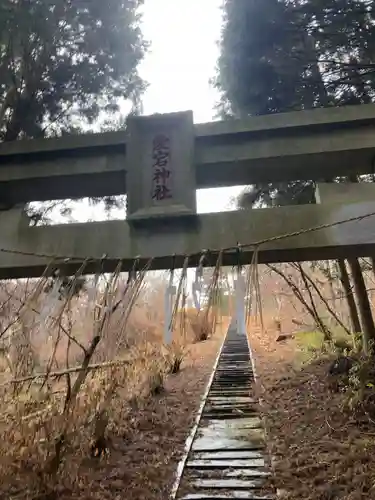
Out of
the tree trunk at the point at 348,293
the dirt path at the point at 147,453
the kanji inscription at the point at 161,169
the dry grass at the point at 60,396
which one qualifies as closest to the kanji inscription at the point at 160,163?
the kanji inscription at the point at 161,169

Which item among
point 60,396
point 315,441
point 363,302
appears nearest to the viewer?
point 315,441

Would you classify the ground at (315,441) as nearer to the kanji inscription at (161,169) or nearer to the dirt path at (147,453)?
the dirt path at (147,453)

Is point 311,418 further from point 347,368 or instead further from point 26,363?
point 26,363

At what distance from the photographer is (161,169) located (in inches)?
156

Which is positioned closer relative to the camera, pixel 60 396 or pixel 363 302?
pixel 60 396

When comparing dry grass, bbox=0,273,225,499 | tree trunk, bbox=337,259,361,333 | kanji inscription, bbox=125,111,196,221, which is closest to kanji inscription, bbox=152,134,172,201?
kanji inscription, bbox=125,111,196,221

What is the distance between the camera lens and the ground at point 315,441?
450 cm

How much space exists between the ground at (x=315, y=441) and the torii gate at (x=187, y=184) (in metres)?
2.46

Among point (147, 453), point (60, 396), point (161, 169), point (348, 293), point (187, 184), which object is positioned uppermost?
point (161, 169)

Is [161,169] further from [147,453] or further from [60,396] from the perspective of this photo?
[60,396]

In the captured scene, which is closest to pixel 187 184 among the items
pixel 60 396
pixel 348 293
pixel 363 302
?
pixel 60 396

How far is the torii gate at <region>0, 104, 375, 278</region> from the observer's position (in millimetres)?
3539

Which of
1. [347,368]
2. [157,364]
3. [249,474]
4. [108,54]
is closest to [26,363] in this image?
[249,474]

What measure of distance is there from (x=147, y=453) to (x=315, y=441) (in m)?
2.13
